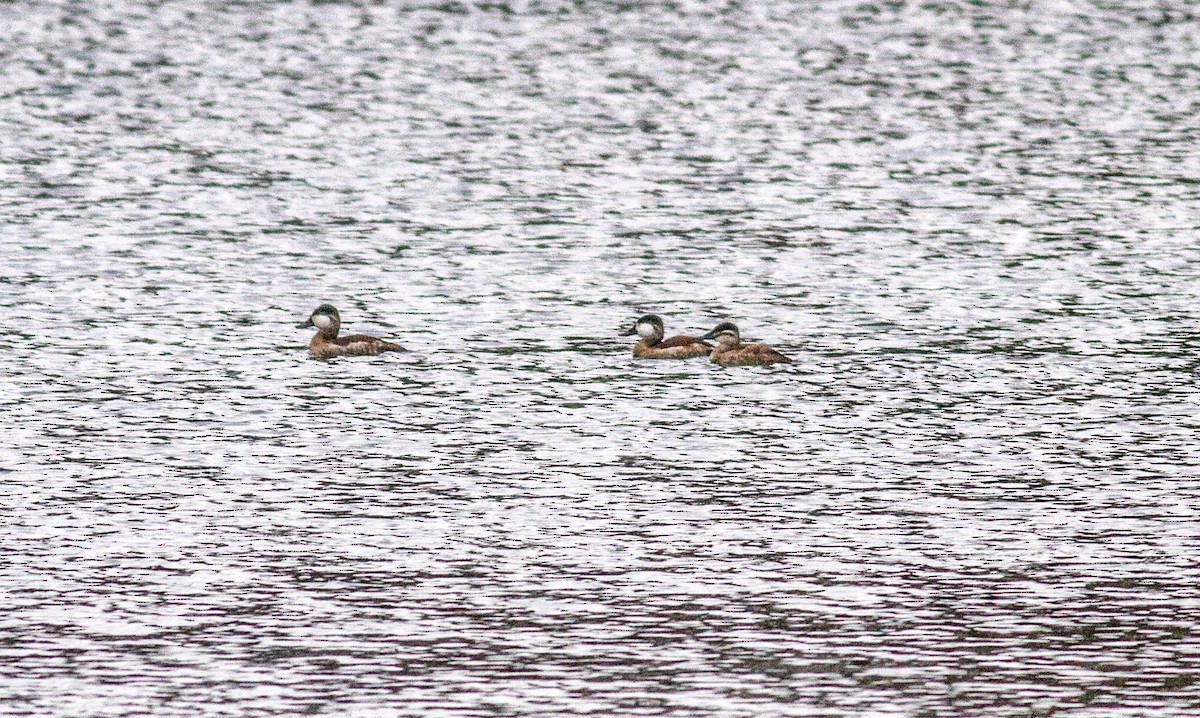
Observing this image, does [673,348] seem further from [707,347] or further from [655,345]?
[707,347]

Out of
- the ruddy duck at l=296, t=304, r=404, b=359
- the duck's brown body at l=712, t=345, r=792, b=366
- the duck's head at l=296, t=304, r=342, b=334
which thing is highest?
the duck's head at l=296, t=304, r=342, b=334

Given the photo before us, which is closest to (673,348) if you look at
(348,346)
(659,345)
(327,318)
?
(659,345)

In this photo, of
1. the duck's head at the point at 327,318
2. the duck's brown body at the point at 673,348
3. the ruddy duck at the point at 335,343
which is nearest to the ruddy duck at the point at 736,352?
the duck's brown body at the point at 673,348

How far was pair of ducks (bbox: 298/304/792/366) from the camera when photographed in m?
23.9

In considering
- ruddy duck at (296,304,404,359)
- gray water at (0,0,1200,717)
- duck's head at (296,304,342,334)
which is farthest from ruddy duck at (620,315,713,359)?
duck's head at (296,304,342,334)

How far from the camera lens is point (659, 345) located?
79.6 feet

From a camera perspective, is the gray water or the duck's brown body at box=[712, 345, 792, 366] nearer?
the gray water

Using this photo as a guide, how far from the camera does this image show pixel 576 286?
2775 centimetres

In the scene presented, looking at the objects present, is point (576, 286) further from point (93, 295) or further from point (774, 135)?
point (774, 135)

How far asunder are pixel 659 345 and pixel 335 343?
3354mm

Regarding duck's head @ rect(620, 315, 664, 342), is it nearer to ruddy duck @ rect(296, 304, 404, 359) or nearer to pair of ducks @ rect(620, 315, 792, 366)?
pair of ducks @ rect(620, 315, 792, 366)

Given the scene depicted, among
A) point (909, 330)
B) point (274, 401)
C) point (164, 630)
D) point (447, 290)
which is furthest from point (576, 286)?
point (164, 630)

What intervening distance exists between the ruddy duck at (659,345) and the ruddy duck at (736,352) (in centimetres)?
20

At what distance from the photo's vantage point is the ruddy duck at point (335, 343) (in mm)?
24375
